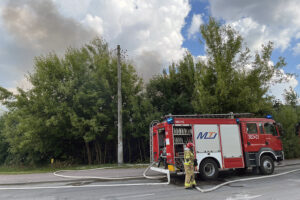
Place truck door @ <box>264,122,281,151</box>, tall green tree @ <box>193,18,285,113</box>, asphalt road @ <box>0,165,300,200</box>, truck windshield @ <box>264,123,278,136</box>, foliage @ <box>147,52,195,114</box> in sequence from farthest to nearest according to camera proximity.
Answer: foliage @ <box>147,52,195,114</box>
tall green tree @ <box>193,18,285,113</box>
truck windshield @ <box>264,123,278,136</box>
truck door @ <box>264,122,281,151</box>
asphalt road @ <box>0,165,300,200</box>

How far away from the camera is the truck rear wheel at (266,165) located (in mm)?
9950

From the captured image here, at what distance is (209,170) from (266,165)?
3.24 m

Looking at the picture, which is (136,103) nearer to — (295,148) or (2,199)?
(2,199)

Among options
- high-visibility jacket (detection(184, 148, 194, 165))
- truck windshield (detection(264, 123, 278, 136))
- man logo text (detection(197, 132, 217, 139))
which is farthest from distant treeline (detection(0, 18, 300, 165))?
high-visibility jacket (detection(184, 148, 194, 165))

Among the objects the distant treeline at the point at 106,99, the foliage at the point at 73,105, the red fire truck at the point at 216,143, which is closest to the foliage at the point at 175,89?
the distant treeline at the point at 106,99

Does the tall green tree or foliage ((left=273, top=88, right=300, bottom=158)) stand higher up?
the tall green tree

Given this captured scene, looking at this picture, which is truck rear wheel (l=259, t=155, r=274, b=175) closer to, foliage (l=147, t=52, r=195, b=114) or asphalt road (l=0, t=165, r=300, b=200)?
asphalt road (l=0, t=165, r=300, b=200)

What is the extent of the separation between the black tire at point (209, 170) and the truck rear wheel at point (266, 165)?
2.60 m

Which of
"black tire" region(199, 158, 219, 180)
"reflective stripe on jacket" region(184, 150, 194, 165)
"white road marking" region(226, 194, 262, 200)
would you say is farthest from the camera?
"black tire" region(199, 158, 219, 180)

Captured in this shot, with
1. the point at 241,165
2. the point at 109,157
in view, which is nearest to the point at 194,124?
the point at 241,165

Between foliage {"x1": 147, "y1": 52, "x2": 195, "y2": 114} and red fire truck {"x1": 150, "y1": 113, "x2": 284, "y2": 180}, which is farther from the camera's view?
foliage {"x1": 147, "y1": 52, "x2": 195, "y2": 114}

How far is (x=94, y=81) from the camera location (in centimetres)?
1748

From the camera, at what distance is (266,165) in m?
10.1

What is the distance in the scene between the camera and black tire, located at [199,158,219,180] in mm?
8898
